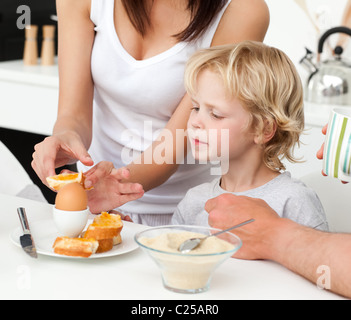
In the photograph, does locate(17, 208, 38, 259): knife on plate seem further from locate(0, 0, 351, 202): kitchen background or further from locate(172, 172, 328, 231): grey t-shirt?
locate(0, 0, 351, 202): kitchen background

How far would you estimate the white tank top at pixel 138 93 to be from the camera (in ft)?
5.49

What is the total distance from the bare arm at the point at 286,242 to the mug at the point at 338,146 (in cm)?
11

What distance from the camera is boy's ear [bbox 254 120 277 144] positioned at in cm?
151

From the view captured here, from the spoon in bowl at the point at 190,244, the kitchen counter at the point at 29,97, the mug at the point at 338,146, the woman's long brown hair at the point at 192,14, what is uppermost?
the woman's long brown hair at the point at 192,14

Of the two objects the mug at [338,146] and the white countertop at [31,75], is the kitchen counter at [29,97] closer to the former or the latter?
the white countertop at [31,75]

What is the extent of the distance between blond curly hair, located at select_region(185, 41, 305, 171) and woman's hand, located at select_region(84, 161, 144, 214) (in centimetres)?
28

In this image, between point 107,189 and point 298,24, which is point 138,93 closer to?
point 107,189

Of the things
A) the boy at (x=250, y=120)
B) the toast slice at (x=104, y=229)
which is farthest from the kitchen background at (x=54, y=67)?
the toast slice at (x=104, y=229)

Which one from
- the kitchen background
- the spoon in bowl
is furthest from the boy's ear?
the kitchen background

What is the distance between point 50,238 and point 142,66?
0.65 m

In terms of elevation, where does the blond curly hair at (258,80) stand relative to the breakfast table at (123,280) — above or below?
above

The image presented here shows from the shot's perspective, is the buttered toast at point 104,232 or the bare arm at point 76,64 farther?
the bare arm at point 76,64

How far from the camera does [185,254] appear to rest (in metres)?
0.92
